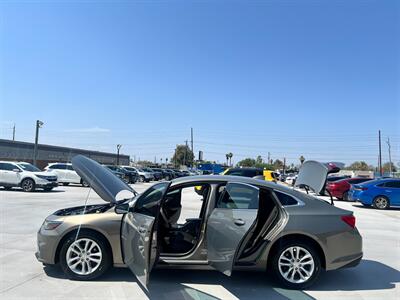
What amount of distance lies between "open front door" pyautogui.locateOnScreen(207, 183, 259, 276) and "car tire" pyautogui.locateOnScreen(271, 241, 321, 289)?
0.67 metres

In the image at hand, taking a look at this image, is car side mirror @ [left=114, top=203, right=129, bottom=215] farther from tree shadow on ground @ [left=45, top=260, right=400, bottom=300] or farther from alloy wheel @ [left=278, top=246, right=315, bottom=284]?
alloy wheel @ [left=278, top=246, right=315, bottom=284]

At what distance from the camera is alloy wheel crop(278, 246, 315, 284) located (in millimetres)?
4734

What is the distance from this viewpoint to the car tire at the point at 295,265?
15.5 ft

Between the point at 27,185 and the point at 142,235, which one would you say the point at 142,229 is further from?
the point at 27,185

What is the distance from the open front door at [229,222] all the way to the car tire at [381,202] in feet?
Result: 43.2

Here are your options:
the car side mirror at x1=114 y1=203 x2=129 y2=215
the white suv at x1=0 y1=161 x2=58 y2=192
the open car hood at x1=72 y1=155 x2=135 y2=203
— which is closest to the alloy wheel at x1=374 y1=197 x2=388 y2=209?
the open car hood at x1=72 y1=155 x2=135 y2=203

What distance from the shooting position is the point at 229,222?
4.50 meters

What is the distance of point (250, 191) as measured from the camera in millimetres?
4855

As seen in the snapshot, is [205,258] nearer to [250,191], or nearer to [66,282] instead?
[250,191]

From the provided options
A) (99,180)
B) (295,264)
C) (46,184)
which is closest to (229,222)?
(295,264)

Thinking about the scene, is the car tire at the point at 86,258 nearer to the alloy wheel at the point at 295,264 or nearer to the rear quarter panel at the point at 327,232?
the rear quarter panel at the point at 327,232

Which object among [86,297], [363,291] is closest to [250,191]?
[363,291]

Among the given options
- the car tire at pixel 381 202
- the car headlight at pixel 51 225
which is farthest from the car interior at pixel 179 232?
the car tire at pixel 381 202

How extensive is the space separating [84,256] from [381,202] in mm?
14757
